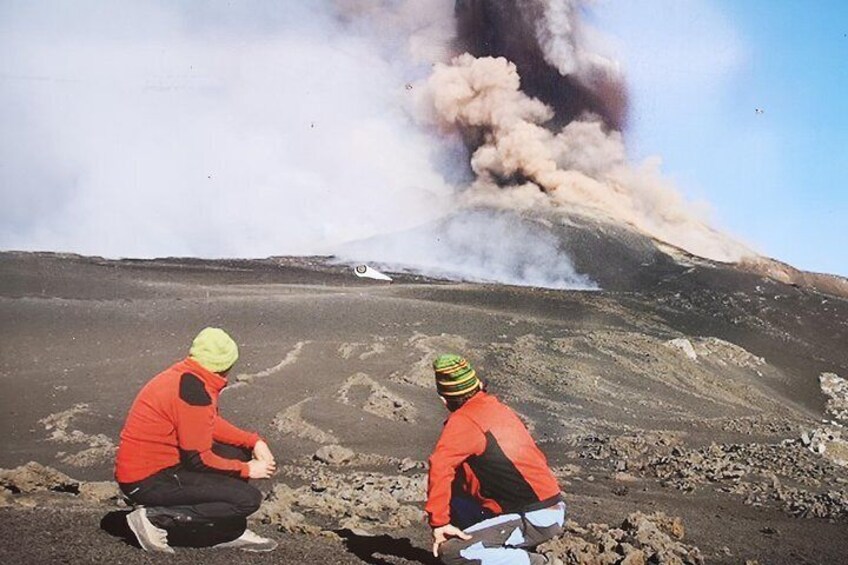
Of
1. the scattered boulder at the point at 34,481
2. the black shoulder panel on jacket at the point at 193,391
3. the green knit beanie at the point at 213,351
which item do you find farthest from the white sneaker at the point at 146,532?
the scattered boulder at the point at 34,481

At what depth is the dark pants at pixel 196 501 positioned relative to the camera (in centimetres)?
387

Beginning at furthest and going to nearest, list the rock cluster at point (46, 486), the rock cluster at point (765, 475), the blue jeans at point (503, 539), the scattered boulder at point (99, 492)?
the rock cluster at point (765, 475) < the scattered boulder at point (99, 492) < the rock cluster at point (46, 486) < the blue jeans at point (503, 539)

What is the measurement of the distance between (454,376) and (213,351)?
1206mm

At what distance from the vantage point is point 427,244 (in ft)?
163

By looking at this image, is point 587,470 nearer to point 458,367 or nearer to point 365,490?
point 365,490

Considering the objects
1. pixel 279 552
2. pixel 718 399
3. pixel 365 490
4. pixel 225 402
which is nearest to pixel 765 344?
pixel 718 399

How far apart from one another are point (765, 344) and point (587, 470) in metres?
18.6

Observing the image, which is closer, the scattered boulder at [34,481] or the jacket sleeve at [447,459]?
the jacket sleeve at [447,459]

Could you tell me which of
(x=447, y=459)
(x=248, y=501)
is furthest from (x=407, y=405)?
(x=447, y=459)

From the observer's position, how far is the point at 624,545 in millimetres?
5301

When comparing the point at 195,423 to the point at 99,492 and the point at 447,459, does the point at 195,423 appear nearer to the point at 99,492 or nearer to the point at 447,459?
the point at 447,459

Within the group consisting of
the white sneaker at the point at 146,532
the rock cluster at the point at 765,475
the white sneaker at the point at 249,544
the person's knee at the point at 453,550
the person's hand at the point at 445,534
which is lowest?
the rock cluster at the point at 765,475

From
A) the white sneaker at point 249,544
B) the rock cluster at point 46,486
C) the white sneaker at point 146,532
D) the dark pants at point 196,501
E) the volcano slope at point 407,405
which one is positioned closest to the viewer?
the dark pants at point 196,501

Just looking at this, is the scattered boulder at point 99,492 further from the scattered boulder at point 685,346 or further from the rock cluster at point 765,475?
the scattered boulder at point 685,346
